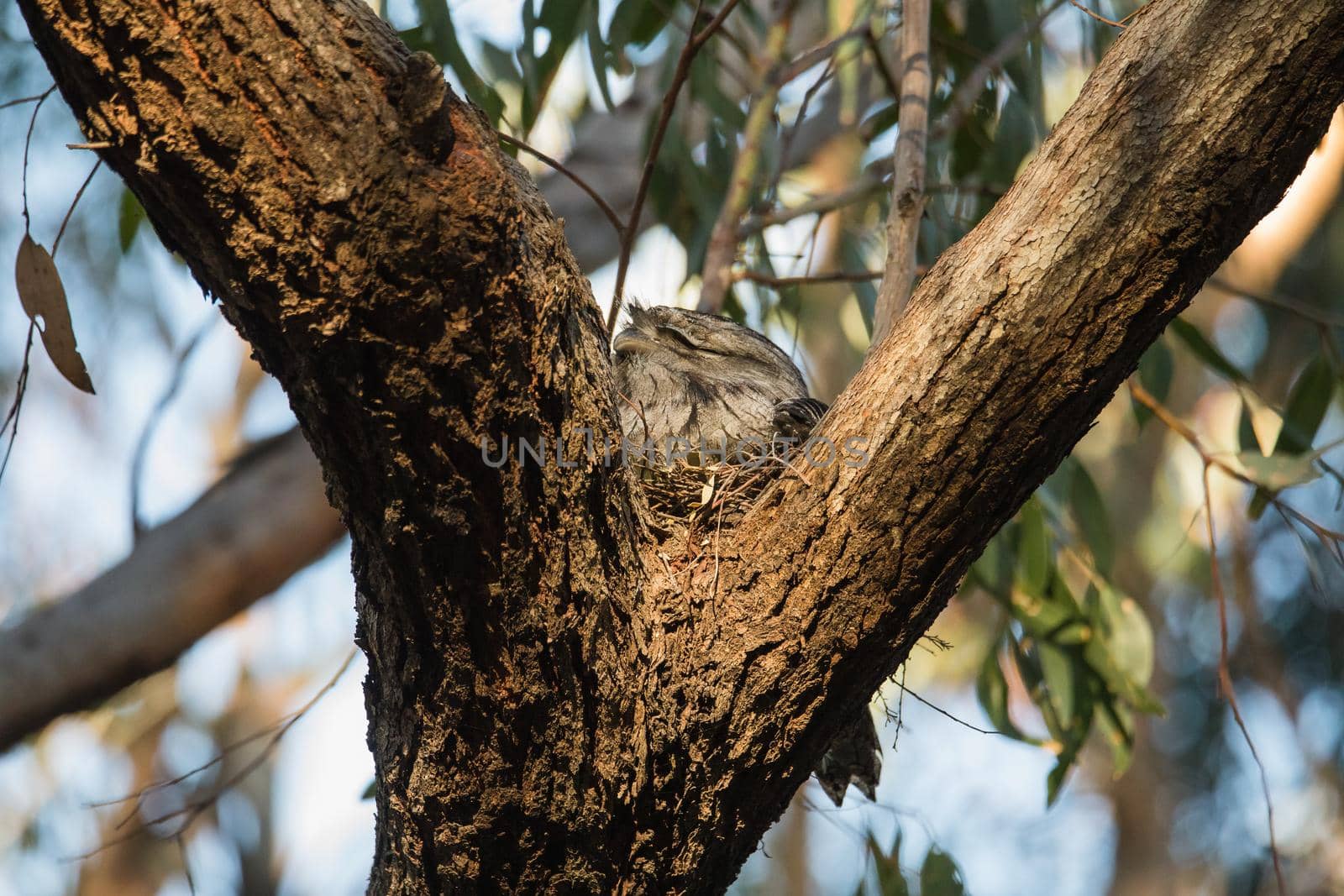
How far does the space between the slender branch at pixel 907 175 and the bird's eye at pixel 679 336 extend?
792 mm

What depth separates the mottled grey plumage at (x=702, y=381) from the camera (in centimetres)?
302

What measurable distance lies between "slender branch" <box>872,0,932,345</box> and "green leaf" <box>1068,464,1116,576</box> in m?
1.63

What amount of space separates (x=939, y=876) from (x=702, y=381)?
4.87ft

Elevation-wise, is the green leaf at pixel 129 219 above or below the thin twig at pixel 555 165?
below

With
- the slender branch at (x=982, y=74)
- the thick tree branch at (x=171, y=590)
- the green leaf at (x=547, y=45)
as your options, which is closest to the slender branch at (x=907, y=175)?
the slender branch at (x=982, y=74)

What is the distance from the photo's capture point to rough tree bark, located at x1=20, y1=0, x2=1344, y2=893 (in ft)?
4.45

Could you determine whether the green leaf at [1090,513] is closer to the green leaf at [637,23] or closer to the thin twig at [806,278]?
the thin twig at [806,278]

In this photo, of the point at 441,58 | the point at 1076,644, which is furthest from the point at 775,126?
the point at 1076,644

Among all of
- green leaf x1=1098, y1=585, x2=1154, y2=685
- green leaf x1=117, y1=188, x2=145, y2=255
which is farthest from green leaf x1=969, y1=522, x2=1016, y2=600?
green leaf x1=117, y1=188, x2=145, y2=255

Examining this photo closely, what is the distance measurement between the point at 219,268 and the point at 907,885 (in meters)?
2.70

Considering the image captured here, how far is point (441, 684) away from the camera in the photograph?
1642 millimetres

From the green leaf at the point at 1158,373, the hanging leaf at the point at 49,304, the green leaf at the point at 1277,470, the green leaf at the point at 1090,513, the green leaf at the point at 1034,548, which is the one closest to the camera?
the hanging leaf at the point at 49,304

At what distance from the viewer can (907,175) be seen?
2.58m

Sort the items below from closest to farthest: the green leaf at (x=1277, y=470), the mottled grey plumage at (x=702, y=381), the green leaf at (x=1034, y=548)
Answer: the green leaf at (x=1277, y=470), the mottled grey plumage at (x=702, y=381), the green leaf at (x=1034, y=548)
